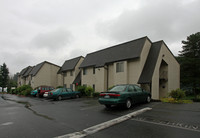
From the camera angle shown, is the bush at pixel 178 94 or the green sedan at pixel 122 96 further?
the bush at pixel 178 94

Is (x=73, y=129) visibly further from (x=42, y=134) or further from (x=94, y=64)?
(x=94, y=64)

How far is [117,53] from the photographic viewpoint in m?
17.7

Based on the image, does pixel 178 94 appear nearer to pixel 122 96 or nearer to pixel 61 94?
pixel 122 96

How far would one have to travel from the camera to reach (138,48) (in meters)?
15.2

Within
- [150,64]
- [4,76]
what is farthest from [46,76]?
[4,76]

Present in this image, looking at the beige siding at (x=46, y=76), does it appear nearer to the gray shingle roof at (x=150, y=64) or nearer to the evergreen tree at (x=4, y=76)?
the gray shingle roof at (x=150, y=64)

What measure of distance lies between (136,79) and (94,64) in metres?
7.69

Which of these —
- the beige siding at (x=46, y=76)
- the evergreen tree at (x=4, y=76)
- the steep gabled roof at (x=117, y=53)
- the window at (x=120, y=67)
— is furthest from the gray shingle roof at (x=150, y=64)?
the evergreen tree at (x=4, y=76)

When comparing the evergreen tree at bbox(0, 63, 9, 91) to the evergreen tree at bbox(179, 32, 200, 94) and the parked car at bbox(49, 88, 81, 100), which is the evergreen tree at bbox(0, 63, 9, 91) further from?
the evergreen tree at bbox(179, 32, 200, 94)

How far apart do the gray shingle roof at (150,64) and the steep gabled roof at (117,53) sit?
161 centimetres

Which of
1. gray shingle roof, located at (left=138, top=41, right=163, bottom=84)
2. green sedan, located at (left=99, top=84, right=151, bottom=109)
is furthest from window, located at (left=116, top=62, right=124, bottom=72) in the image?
green sedan, located at (left=99, top=84, right=151, bottom=109)

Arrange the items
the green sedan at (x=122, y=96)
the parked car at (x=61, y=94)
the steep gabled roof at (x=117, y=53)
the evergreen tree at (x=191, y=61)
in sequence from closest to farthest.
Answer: the green sedan at (x=122, y=96)
the parked car at (x=61, y=94)
the steep gabled roof at (x=117, y=53)
the evergreen tree at (x=191, y=61)

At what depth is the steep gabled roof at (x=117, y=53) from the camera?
1532 centimetres

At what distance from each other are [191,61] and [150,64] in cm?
1879
